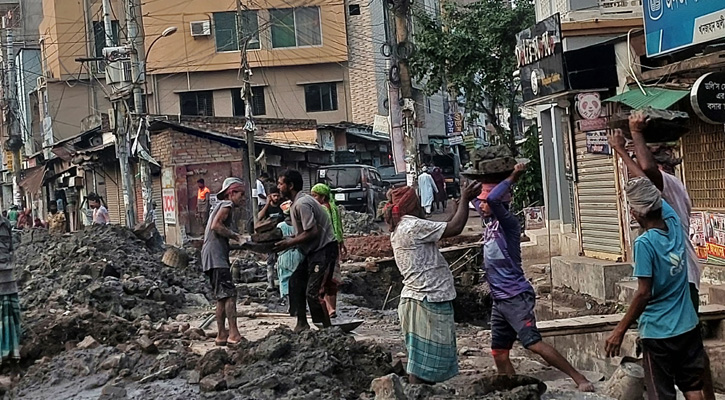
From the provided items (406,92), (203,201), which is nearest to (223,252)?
(406,92)

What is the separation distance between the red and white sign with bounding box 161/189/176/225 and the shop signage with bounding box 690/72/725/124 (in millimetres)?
20200

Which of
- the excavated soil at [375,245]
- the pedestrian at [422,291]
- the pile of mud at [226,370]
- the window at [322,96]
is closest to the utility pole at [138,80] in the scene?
the excavated soil at [375,245]

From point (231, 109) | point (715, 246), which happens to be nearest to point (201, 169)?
point (231, 109)

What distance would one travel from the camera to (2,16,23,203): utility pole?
43747 millimetres

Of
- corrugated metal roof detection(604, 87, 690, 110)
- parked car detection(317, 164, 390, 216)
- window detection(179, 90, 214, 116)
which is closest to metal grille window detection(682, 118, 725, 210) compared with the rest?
corrugated metal roof detection(604, 87, 690, 110)

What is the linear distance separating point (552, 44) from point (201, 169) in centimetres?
1599

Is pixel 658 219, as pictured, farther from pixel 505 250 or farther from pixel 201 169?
pixel 201 169

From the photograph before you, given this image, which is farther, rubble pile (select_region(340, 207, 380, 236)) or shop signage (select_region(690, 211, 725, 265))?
rubble pile (select_region(340, 207, 380, 236))

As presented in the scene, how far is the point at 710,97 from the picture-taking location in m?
8.90

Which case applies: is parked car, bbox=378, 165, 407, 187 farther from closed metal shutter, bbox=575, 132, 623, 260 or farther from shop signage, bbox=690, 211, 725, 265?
shop signage, bbox=690, 211, 725, 265

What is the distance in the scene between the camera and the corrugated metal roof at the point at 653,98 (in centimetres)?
923

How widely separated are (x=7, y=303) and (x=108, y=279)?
4017 mm

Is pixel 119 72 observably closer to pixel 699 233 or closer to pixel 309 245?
pixel 309 245

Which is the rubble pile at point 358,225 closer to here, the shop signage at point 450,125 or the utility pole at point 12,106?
the shop signage at point 450,125
